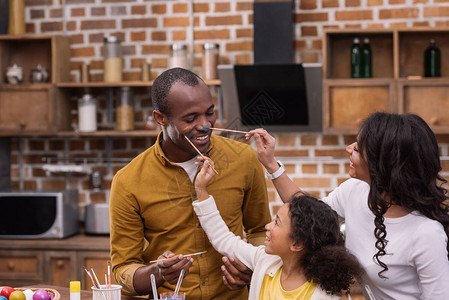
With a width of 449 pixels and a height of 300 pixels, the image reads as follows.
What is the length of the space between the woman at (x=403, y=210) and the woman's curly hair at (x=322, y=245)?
7 cm

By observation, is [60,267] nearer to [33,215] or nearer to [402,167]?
[33,215]

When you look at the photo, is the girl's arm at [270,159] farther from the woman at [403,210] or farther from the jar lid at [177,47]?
the jar lid at [177,47]

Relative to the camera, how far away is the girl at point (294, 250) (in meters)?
1.65

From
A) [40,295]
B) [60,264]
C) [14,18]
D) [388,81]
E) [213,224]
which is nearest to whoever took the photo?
[40,295]

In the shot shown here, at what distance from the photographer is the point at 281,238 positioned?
5.70 feet

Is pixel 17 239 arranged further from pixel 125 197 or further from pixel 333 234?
pixel 333 234

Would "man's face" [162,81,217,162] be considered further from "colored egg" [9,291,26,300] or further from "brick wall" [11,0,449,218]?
"brick wall" [11,0,449,218]

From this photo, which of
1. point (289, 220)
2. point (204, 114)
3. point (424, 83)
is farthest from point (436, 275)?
point (424, 83)

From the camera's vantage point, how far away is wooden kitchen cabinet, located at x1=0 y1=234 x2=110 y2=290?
3510mm

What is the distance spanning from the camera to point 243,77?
3.60 meters

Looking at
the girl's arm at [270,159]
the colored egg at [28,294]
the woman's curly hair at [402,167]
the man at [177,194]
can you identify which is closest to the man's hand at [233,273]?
the man at [177,194]

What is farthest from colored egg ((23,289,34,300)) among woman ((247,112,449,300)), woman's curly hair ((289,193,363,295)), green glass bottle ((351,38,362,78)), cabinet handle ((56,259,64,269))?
green glass bottle ((351,38,362,78))

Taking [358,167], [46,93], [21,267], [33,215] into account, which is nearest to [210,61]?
[46,93]

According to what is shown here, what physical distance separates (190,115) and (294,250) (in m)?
0.49
